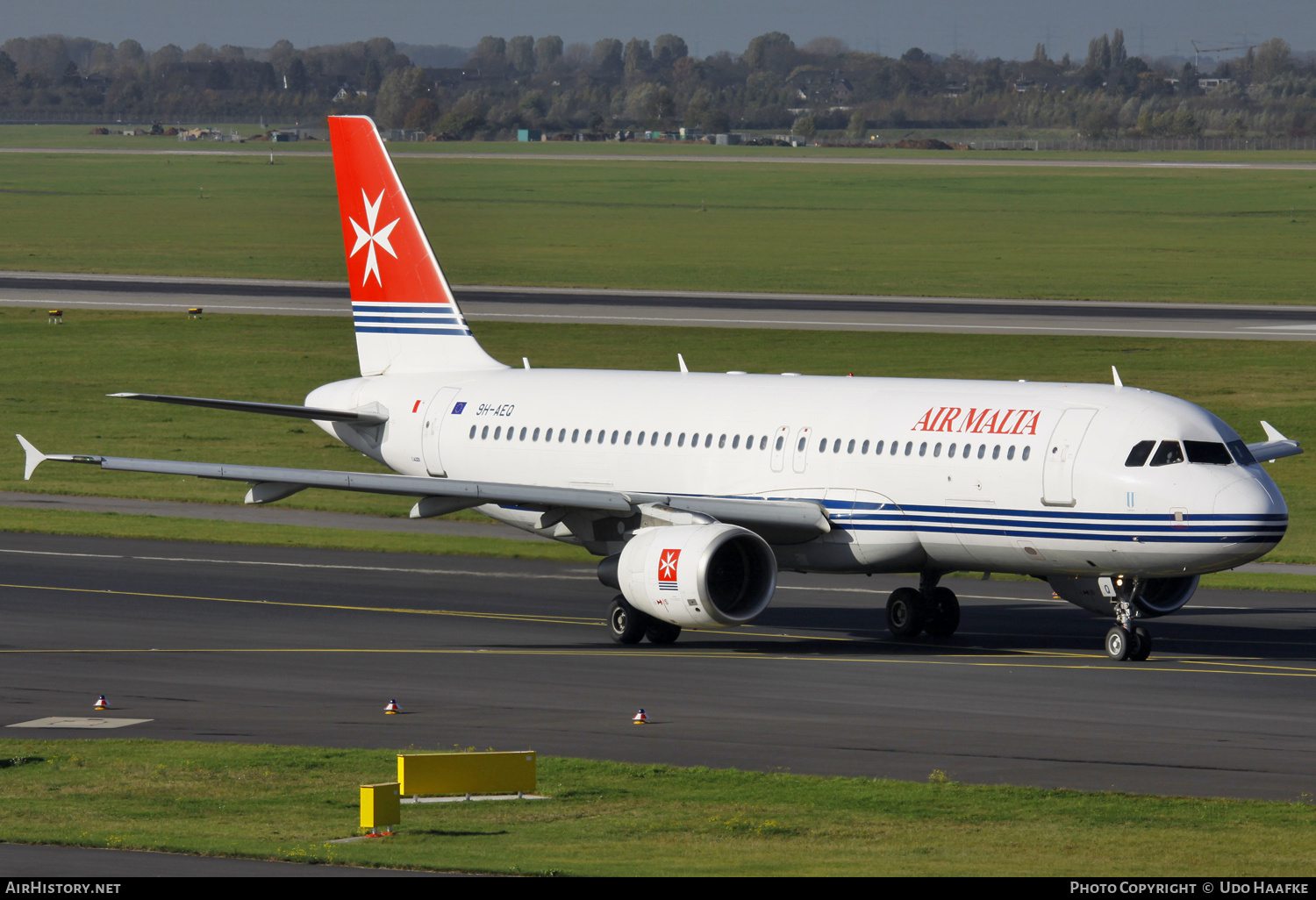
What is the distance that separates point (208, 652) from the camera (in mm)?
36906

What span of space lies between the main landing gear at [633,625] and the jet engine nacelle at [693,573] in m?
1.15

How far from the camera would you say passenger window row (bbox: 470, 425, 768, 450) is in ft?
130

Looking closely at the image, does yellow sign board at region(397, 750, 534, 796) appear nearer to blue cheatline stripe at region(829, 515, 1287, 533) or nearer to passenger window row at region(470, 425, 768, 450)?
blue cheatline stripe at region(829, 515, 1287, 533)

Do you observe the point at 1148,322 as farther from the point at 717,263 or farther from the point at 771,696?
the point at 771,696

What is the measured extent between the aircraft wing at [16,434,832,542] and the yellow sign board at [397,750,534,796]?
13.2 m

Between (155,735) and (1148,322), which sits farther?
(1148,322)

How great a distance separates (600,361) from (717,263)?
56.8 m

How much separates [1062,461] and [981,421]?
6.29 feet

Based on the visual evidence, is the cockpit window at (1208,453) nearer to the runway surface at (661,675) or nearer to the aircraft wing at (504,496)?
the runway surface at (661,675)

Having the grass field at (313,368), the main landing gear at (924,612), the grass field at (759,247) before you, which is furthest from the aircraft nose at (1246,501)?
the grass field at (759,247)

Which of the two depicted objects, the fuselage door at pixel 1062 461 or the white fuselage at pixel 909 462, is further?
the fuselage door at pixel 1062 461

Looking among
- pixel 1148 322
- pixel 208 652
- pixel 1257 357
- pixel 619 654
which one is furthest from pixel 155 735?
pixel 1148 322

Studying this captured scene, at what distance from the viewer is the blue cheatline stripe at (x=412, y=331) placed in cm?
4669

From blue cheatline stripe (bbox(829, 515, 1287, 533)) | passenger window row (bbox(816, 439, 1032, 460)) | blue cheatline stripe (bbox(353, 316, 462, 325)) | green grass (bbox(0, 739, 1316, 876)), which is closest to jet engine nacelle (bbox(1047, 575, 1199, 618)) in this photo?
blue cheatline stripe (bbox(829, 515, 1287, 533))
